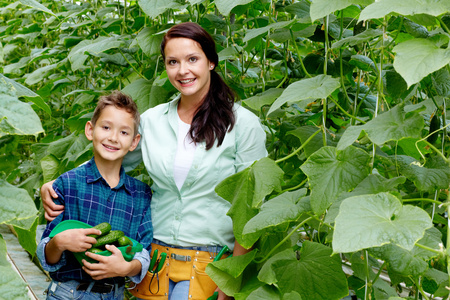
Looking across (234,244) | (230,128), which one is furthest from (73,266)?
(230,128)

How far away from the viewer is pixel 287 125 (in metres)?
1.66

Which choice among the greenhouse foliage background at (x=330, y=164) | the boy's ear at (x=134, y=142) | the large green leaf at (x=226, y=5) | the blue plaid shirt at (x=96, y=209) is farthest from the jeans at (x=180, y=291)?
the large green leaf at (x=226, y=5)

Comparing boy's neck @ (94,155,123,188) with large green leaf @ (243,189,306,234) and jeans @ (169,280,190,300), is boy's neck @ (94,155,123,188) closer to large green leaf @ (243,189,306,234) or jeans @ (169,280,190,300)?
jeans @ (169,280,190,300)

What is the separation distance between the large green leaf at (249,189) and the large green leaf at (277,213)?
5 centimetres

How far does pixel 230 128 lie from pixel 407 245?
0.84 meters

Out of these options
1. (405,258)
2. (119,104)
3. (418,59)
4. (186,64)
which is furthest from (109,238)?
(418,59)

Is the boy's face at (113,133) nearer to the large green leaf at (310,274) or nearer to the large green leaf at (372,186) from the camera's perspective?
the large green leaf at (310,274)

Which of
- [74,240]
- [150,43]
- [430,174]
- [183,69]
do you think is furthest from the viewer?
[150,43]

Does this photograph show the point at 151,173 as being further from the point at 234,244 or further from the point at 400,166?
the point at 400,166

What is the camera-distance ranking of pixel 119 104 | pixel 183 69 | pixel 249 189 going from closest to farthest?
pixel 249 189, pixel 183 69, pixel 119 104

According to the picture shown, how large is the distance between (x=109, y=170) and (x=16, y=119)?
1034mm

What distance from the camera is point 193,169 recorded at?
5.00 ft

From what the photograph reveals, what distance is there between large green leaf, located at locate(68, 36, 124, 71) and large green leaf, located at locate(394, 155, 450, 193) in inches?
42.8

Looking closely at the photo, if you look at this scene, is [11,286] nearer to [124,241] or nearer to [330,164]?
[330,164]
